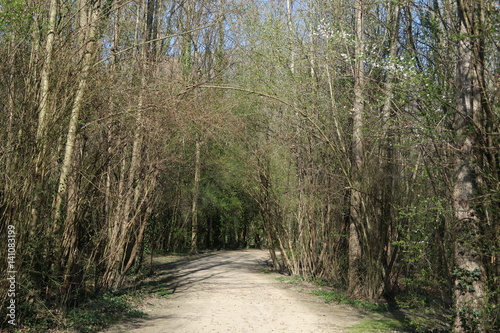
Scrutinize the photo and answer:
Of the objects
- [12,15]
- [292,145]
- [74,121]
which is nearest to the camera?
[74,121]

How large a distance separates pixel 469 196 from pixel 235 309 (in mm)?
4969

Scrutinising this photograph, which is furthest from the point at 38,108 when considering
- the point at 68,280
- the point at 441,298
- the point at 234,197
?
the point at 234,197

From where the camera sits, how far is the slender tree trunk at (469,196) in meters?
6.02

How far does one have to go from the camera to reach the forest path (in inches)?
300

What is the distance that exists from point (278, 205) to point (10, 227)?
8889 millimetres

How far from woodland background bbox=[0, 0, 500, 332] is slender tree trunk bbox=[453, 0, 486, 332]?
0.9 inches

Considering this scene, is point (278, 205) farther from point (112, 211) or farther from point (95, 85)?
point (95, 85)

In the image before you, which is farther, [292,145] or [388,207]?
[292,145]

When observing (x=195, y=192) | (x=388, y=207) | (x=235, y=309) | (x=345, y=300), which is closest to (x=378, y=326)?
(x=345, y=300)

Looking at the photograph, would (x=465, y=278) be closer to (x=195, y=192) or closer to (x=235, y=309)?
(x=235, y=309)

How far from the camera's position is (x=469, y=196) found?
20.6 feet

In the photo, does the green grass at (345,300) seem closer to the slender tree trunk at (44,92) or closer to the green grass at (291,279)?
the green grass at (291,279)

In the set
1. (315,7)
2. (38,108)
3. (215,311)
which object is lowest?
(215,311)

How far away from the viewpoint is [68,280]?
23.9 ft
